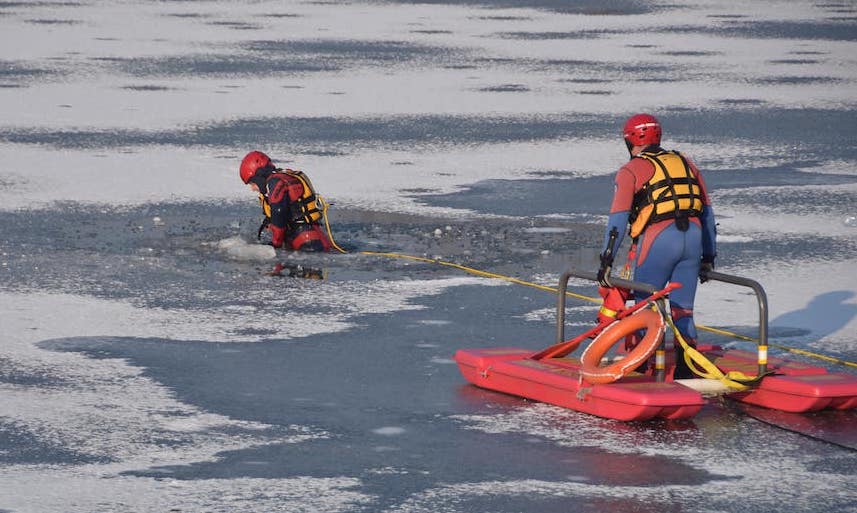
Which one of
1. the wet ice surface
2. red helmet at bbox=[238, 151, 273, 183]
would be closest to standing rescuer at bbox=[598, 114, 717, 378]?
the wet ice surface

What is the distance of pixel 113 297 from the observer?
11.4m

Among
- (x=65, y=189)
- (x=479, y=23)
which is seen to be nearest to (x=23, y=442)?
(x=65, y=189)

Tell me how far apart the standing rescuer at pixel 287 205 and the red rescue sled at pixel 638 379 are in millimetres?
3703

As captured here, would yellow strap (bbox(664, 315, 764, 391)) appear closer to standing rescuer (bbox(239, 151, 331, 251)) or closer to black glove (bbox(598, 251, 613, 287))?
black glove (bbox(598, 251, 613, 287))

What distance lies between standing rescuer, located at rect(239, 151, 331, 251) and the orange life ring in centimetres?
442

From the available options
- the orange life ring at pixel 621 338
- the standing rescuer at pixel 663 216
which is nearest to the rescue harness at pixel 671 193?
the standing rescuer at pixel 663 216

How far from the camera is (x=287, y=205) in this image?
12750 mm

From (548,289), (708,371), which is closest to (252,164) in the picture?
(548,289)

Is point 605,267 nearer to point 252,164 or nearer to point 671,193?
point 671,193

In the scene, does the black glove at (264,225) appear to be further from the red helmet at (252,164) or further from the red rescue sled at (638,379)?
the red rescue sled at (638,379)

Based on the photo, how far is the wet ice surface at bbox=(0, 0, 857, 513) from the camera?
779 centimetres

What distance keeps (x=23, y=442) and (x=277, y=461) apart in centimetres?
128

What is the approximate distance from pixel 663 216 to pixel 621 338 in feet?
2.41

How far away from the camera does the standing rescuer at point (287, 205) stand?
12758mm
